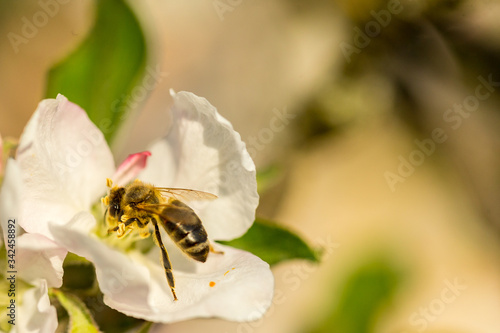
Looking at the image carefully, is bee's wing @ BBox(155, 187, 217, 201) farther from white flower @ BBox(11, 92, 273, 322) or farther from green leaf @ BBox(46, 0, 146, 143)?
green leaf @ BBox(46, 0, 146, 143)

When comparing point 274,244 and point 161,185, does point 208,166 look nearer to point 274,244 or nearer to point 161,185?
point 161,185

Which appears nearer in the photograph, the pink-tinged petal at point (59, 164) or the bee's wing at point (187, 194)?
the pink-tinged petal at point (59, 164)

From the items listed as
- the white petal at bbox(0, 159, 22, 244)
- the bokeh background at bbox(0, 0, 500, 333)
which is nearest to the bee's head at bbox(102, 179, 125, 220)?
the white petal at bbox(0, 159, 22, 244)

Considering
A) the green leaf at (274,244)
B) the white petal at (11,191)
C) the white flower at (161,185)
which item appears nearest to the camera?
the white petal at (11,191)

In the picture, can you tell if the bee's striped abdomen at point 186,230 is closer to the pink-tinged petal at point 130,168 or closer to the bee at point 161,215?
the bee at point 161,215

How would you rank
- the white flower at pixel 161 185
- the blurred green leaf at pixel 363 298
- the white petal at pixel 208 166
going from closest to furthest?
the white flower at pixel 161 185 → the white petal at pixel 208 166 → the blurred green leaf at pixel 363 298

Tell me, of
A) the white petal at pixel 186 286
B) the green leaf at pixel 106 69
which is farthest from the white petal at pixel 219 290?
the green leaf at pixel 106 69

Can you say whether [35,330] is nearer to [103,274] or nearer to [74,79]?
[103,274]
